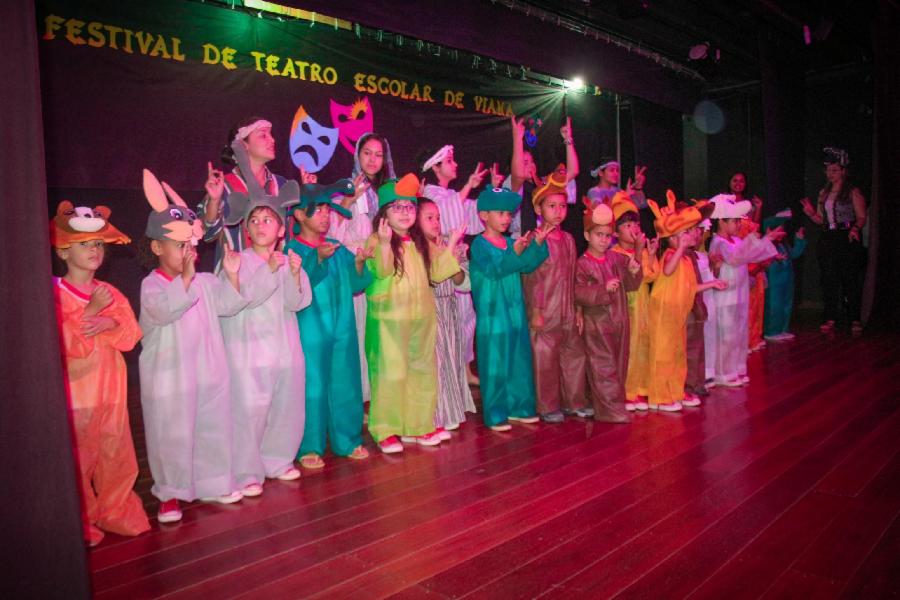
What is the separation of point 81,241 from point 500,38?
381 cm

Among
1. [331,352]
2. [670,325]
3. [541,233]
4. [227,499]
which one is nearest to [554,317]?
[541,233]

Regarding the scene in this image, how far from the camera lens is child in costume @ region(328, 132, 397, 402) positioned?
412 cm

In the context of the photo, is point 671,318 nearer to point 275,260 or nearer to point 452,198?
point 452,198

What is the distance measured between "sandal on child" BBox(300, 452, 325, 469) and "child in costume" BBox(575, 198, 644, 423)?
1.70 metres

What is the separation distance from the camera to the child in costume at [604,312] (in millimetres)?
4242

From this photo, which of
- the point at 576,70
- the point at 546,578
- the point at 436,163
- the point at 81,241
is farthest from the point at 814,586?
the point at 576,70

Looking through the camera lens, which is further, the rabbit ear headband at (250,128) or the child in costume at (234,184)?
the rabbit ear headband at (250,128)

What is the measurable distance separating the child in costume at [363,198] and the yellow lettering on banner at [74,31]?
1.67 metres

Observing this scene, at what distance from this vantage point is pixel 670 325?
4504 millimetres

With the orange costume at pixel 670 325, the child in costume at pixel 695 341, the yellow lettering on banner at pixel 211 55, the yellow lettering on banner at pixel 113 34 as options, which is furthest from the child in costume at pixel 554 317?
the yellow lettering on banner at pixel 113 34

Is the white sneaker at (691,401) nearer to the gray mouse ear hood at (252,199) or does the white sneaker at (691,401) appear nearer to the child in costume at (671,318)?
the child in costume at (671,318)

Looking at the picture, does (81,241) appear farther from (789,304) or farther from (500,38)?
(789,304)

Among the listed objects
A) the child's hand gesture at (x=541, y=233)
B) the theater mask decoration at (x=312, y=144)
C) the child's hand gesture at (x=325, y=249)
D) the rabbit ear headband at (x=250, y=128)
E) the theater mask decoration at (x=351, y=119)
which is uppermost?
the theater mask decoration at (x=351, y=119)

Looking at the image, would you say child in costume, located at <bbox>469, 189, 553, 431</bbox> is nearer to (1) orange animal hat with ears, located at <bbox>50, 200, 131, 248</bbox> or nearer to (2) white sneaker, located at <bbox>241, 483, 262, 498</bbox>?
(2) white sneaker, located at <bbox>241, 483, 262, 498</bbox>
